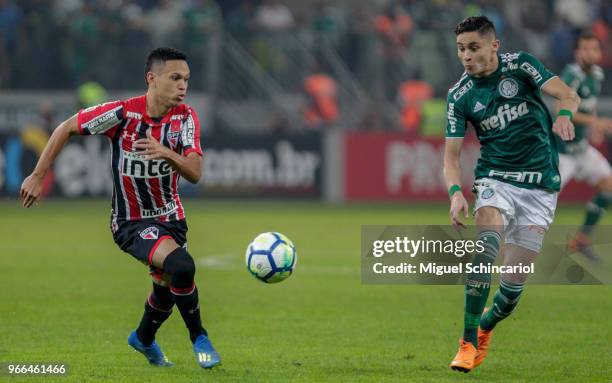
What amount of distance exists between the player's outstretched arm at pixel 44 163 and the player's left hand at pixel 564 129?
10.3 ft

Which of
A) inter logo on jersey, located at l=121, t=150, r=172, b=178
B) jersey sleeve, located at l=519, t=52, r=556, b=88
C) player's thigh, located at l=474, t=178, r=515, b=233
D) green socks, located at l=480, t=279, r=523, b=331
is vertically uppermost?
jersey sleeve, located at l=519, t=52, r=556, b=88

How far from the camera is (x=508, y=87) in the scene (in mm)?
7914

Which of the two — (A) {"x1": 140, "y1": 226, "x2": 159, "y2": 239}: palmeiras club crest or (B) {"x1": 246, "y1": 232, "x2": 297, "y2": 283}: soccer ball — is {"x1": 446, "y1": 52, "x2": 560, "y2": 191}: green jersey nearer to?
(B) {"x1": 246, "y1": 232, "x2": 297, "y2": 283}: soccer ball

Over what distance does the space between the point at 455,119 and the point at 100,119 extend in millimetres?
2359

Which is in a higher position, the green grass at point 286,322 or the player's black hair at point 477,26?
the player's black hair at point 477,26

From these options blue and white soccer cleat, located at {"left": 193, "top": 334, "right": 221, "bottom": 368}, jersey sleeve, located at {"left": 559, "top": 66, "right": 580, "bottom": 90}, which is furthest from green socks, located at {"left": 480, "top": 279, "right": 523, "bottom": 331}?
jersey sleeve, located at {"left": 559, "top": 66, "right": 580, "bottom": 90}

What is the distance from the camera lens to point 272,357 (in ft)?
26.8

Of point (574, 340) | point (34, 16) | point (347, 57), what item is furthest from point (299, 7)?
point (574, 340)

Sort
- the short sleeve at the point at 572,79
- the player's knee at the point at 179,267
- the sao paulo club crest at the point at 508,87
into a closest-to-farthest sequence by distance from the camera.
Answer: the player's knee at the point at 179,267 → the sao paulo club crest at the point at 508,87 → the short sleeve at the point at 572,79

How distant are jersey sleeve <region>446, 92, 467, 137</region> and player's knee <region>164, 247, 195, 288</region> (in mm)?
1950

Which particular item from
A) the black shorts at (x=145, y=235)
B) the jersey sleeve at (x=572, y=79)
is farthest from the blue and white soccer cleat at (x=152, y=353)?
the jersey sleeve at (x=572, y=79)

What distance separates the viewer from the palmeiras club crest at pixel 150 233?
25.3 feet

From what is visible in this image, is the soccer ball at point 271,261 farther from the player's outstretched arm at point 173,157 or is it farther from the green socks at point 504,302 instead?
the green socks at point 504,302

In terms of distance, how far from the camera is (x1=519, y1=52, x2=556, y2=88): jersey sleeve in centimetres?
786
